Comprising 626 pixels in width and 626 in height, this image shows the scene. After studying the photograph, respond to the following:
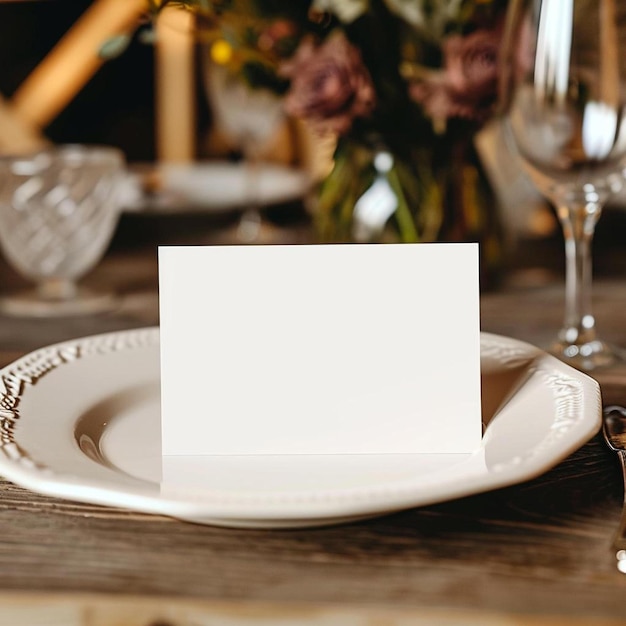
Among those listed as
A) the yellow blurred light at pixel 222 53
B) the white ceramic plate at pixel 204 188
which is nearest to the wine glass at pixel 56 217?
the yellow blurred light at pixel 222 53

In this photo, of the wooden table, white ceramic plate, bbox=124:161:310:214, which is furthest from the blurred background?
the wooden table

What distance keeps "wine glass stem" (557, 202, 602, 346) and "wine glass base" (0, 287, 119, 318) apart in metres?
0.35

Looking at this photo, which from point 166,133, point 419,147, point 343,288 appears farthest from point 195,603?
point 166,133

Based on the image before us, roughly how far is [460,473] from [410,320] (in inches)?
2.8

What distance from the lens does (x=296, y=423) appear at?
1.25 feet

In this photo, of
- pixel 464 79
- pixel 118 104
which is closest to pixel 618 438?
pixel 464 79

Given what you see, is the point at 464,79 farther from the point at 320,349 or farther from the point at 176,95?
the point at 176,95

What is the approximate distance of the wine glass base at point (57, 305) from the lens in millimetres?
752

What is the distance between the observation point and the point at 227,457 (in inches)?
14.9

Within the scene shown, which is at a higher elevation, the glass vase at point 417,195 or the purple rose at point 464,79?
the purple rose at point 464,79

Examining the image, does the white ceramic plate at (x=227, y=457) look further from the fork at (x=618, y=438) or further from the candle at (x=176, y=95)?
the candle at (x=176, y=95)

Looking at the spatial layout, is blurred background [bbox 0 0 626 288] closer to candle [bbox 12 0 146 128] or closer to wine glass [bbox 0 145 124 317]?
candle [bbox 12 0 146 128]

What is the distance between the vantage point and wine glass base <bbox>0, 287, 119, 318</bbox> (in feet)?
2.47

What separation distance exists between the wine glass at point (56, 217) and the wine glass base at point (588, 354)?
0.35 m
